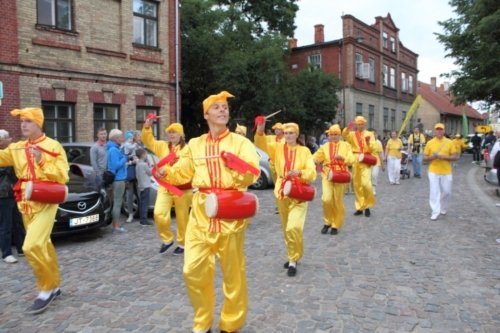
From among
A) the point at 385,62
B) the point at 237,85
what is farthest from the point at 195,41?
the point at 385,62

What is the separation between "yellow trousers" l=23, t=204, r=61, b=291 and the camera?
4805 mm

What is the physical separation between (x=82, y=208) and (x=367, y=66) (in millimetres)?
33450

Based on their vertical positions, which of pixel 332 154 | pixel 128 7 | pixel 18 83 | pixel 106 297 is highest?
pixel 128 7

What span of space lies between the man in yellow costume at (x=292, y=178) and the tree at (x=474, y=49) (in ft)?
58.1

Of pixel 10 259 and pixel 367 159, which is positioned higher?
pixel 367 159

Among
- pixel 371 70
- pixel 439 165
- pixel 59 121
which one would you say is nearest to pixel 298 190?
pixel 439 165

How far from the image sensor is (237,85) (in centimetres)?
2281

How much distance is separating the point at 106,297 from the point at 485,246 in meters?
5.57

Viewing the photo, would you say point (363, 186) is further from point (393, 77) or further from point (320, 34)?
point (393, 77)

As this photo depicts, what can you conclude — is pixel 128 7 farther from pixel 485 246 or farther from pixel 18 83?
pixel 485 246

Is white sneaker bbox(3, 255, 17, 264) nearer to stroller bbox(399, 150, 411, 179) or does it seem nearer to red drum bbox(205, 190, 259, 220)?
red drum bbox(205, 190, 259, 220)

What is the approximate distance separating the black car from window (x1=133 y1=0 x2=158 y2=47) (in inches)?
408

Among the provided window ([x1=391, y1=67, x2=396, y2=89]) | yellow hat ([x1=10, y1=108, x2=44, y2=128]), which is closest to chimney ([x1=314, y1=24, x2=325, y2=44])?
window ([x1=391, y1=67, x2=396, y2=89])

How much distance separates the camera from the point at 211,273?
4.00 metres
